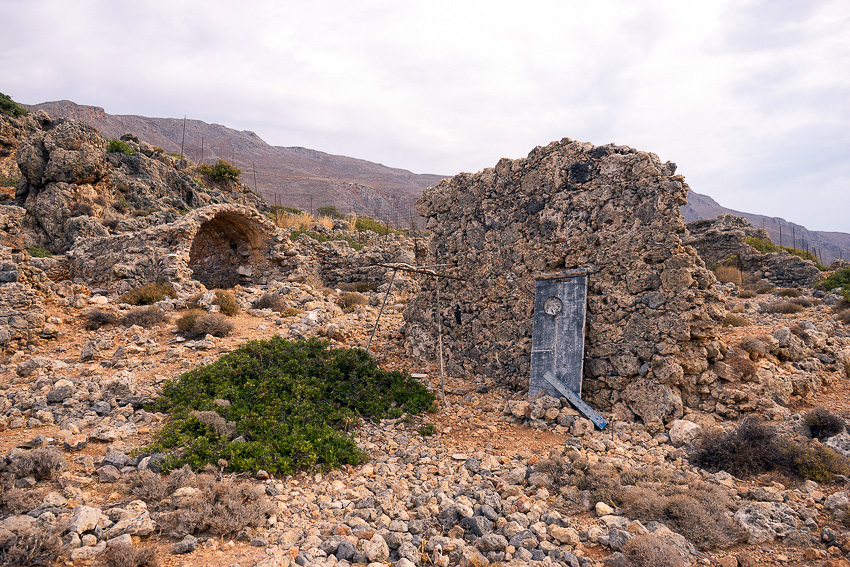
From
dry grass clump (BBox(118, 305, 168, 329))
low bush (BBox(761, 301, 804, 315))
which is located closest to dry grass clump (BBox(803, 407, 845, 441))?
low bush (BBox(761, 301, 804, 315))

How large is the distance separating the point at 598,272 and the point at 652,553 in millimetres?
3925

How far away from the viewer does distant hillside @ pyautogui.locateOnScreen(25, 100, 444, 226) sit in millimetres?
50406

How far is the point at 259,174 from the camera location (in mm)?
54156

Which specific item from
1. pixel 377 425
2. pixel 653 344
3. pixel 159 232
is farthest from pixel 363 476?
pixel 159 232

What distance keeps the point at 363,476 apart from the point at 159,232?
35.8ft

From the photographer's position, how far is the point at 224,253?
51.5 ft

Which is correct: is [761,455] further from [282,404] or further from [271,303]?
[271,303]

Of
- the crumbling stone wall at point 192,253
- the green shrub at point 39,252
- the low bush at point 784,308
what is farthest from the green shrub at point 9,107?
the low bush at point 784,308

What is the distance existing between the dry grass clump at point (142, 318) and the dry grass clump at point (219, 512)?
6266 millimetres

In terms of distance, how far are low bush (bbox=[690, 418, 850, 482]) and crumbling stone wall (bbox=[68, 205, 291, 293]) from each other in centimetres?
1165

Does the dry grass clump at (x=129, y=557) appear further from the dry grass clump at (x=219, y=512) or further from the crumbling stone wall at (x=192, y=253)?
the crumbling stone wall at (x=192, y=253)

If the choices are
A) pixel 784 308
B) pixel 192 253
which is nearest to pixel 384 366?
pixel 192 253

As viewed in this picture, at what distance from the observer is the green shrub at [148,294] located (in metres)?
10.5

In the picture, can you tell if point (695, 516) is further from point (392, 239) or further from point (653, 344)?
point (392, 239)
